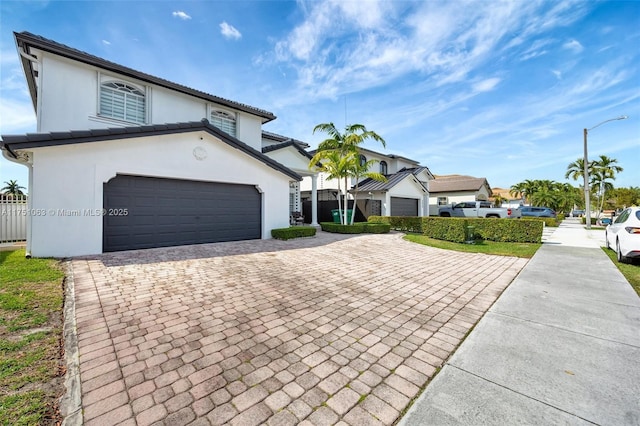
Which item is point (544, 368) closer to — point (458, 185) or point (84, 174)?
point (84, 174)

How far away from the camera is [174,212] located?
9172mm

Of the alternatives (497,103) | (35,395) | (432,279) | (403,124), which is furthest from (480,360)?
(403,124)

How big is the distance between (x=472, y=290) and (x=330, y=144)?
12208 millimetres

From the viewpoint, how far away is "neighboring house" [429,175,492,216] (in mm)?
30297

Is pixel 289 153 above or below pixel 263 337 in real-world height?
above

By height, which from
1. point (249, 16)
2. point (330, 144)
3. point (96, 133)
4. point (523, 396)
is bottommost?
point (523, 396)

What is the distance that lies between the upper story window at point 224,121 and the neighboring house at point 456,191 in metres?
23.1

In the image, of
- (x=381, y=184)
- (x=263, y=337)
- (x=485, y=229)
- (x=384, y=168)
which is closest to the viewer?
(x=263, y=337)

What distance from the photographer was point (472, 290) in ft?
17.2

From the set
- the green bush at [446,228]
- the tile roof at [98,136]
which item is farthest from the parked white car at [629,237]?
the tile roof at [98,136]

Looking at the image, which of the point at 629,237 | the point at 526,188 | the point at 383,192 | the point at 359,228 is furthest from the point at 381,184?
the point at 526,188

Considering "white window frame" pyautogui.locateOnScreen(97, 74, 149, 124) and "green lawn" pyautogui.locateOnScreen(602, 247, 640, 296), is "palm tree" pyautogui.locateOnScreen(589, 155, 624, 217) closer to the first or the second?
"green lawn" pyautogui.locateOnScreen(602, 247, 640, 296)

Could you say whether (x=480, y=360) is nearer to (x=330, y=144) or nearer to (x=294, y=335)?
(x=294, y=335)

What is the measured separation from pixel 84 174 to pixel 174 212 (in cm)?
258
